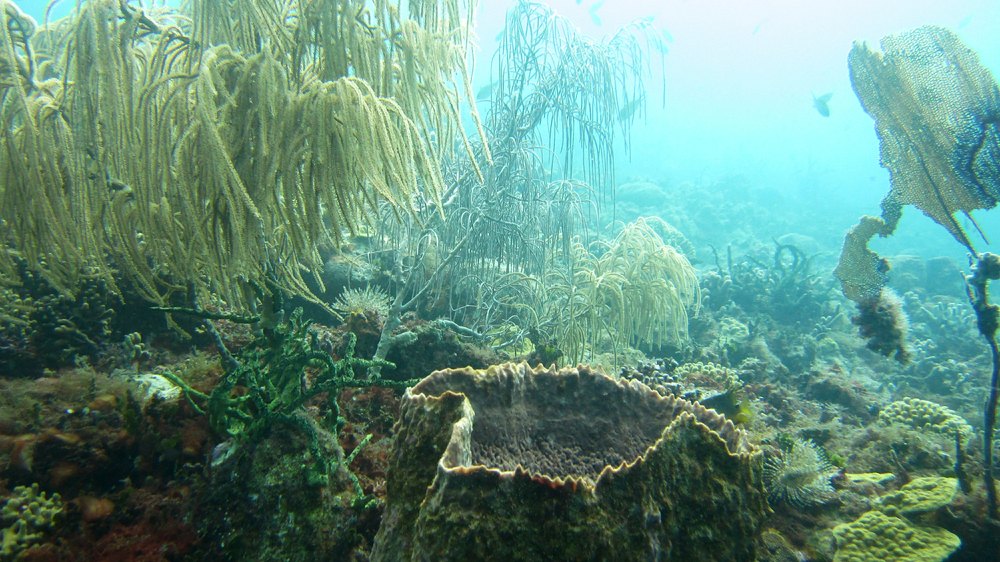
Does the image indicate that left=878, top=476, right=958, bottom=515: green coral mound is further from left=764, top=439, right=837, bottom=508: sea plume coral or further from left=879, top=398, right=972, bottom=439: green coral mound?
left=879, top=398, right=972, bottom=439: green coral mound

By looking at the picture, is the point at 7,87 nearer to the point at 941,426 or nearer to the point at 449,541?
the point at 449,541

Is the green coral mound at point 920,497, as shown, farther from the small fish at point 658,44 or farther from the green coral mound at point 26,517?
the small fish at point 658,44

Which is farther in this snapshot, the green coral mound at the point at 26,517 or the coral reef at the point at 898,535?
the coral reef at the point at 898,535

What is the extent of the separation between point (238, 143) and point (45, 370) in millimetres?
2361

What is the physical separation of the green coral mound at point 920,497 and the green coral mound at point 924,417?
3.03 m

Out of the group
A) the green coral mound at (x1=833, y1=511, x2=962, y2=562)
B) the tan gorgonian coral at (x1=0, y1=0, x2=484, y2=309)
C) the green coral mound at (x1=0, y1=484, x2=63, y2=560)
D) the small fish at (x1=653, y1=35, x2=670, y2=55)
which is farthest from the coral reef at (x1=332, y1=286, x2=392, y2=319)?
the small fish at (x1=653, y1=35, x2=670, y2=55)

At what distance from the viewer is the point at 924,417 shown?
5.76 meters

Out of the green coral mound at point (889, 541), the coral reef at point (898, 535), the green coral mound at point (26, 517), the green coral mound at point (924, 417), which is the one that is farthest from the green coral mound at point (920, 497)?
the green coral mound at point (26, 517)

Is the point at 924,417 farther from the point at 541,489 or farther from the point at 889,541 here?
the point at 541,489

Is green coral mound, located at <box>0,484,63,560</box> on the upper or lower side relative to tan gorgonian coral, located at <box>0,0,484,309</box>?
lower

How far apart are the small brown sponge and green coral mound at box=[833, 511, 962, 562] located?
1.12m

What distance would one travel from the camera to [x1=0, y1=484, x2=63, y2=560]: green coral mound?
1839mm

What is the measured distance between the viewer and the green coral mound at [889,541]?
8.89 ft

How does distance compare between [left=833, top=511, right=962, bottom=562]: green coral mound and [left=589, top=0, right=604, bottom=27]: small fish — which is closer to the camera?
[left=833, top=511, right=962, bottom=562]: green coral mound
